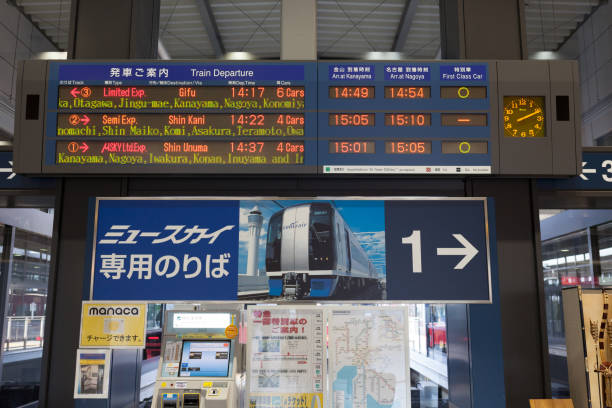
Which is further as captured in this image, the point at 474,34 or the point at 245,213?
the point at 474,34

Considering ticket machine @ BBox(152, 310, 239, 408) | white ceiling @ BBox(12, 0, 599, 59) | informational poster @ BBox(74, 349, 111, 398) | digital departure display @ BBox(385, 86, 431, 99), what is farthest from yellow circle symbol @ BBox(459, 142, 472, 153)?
white ceiling @ BBox(12, 0, 599, 59)

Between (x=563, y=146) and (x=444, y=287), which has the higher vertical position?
(x=563, y=146)

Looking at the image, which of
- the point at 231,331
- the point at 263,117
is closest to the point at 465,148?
the point at 263,117

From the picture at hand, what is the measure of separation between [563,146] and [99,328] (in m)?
3.72

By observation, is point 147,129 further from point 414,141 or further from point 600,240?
point 600,240

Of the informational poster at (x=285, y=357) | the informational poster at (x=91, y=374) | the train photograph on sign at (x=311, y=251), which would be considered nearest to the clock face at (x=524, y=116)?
the train photograph on sign at (x=311, y=251)

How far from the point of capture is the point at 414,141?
3.74 m

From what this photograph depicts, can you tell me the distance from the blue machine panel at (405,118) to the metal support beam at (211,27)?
14.7 feet

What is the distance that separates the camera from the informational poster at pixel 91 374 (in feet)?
12.7

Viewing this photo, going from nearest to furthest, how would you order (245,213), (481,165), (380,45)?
(481,165) < (245,213) < (380,45)

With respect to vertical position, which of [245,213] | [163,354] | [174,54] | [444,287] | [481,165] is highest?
[174,54]

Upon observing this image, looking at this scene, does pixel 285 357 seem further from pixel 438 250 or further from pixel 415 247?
pixel 438 250

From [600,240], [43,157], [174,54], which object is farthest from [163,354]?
[174,54]

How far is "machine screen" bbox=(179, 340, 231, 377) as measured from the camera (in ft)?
13.3
